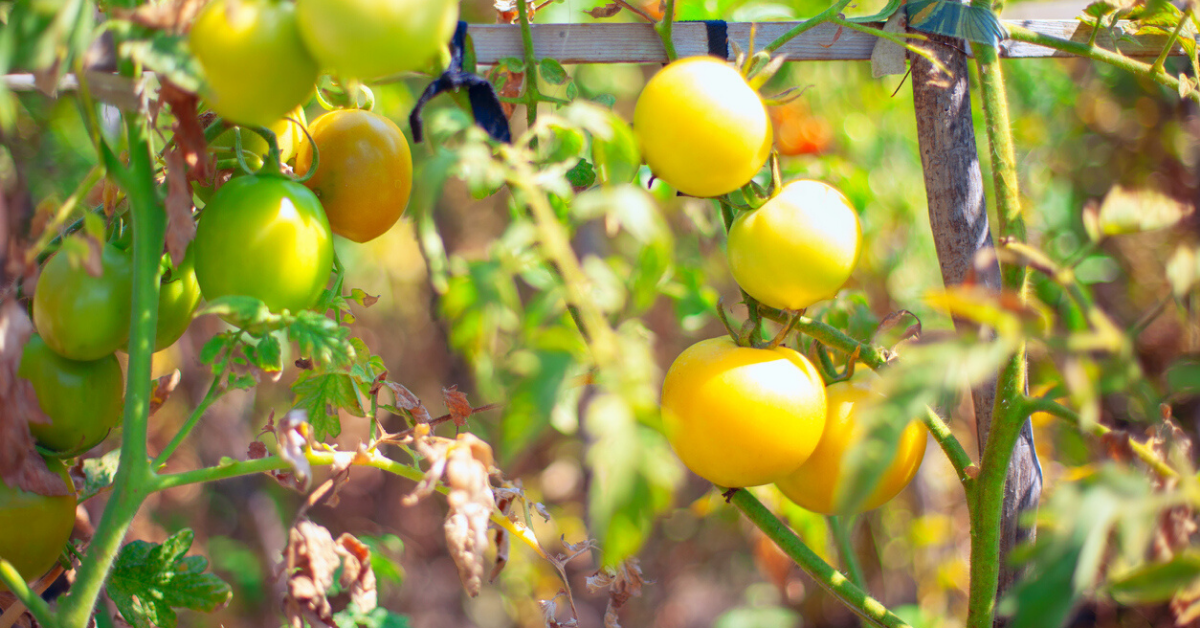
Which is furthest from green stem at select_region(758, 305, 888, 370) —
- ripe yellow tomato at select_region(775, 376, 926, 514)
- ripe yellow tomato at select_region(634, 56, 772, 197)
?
ripe yellow tomato at select_region(634, 56, 772, 197)

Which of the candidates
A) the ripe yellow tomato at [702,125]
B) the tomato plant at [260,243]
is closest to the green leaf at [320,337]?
the tomato plant at [260,243]

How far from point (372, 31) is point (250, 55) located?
75 millimetres

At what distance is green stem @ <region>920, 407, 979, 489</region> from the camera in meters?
0.54

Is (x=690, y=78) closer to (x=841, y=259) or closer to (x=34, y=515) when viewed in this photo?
(x=841, y=259)

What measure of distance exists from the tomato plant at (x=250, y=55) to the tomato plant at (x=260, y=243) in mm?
53

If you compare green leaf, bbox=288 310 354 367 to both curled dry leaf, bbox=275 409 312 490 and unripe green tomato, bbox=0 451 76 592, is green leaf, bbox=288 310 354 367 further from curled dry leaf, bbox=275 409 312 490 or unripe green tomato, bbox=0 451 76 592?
unripe green tomato, bbox=0 451 76 592

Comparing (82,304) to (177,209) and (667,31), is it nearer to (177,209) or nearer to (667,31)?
(177,209)

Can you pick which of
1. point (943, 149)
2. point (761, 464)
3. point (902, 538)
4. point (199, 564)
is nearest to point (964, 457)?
point (761, 464)

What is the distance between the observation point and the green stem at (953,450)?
1.79 ft

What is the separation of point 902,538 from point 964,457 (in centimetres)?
151

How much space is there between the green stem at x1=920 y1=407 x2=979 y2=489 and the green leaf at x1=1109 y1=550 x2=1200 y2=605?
220mm

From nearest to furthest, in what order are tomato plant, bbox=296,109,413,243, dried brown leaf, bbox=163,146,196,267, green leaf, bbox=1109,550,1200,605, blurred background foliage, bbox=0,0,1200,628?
green leaf, bbox=1109,550,1200,605 → dried brown leaf, bbox=163,146,196,267 → tomato plant, bbox=296,109,413,243 → blurred background foliage, bbox=0,0,1200,628

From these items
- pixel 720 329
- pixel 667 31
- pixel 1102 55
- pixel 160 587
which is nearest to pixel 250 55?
pixel 667 31

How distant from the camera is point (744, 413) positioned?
495 millimetres
